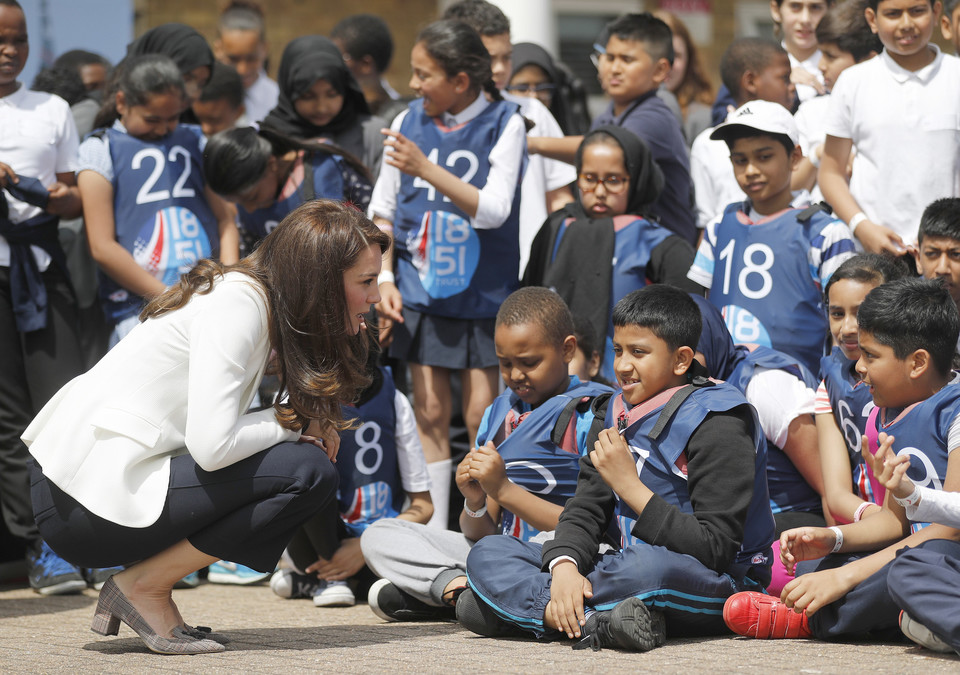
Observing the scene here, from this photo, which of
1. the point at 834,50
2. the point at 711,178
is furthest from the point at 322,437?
the point at 834,50

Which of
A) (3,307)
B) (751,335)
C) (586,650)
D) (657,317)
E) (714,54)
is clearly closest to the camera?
(586,650)

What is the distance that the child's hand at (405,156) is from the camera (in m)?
4.68

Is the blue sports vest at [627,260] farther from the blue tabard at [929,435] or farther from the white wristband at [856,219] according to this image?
the blue tabard at [929,435]

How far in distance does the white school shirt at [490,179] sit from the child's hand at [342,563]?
4.52ft

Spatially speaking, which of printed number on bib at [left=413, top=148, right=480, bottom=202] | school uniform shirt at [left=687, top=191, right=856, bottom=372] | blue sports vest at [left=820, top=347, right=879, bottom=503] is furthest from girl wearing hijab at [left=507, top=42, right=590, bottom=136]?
blue sports vest at [left=820, top=347, right=879, bottom=503]

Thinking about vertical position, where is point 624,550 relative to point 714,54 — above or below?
below

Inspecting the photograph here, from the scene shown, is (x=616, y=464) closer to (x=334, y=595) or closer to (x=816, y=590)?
(x=816, y=590)

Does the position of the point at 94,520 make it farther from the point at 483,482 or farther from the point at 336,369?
the point at 483,482

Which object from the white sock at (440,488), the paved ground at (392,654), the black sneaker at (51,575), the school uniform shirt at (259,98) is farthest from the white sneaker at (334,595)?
the school uniform shirt at (259,98)

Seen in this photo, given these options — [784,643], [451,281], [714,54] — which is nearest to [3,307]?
[451,281]

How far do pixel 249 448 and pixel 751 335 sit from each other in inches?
81.1

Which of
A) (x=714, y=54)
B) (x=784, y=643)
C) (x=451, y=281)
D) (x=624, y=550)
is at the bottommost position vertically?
(x=784, y=643)

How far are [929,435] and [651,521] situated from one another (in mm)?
817

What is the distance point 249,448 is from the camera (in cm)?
327
